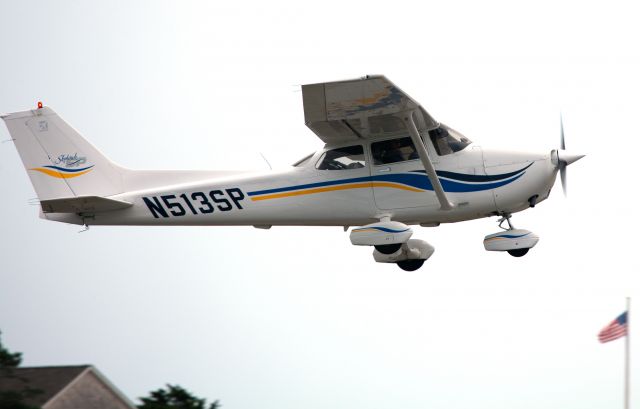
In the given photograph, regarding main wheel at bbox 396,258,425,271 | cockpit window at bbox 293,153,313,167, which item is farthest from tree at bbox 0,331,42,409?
main wheel at bbox 396,258,425,271

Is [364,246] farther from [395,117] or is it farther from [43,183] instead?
[43,183]

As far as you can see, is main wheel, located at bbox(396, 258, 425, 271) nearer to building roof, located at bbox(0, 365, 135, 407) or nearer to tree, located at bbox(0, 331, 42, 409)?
building roof, located at bbox(0, 365, 135, 407)

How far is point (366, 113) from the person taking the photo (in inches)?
598

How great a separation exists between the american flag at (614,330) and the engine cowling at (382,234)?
3.14m

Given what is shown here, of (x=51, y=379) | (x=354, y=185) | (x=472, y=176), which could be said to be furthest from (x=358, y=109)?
(x=51, y=379)

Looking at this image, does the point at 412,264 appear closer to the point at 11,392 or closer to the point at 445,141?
the point at 445,141

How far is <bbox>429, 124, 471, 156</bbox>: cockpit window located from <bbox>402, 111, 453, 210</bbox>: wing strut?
0.33 meters

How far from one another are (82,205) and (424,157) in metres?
4.80

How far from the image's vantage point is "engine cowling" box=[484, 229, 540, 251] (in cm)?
1586

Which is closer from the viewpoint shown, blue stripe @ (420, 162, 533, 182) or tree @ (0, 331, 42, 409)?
tree @ (0, 331, 42, 409)

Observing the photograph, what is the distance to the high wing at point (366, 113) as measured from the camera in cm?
1444

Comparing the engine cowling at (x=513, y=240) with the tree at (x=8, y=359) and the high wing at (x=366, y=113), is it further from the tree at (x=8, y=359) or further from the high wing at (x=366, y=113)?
the tree at (x=8, y=359)

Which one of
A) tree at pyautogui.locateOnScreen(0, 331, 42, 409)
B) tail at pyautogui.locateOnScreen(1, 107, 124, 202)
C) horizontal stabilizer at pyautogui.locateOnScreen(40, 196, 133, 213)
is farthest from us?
tail at pyautogui.locateOnScreen(1, 107, 124, 202)

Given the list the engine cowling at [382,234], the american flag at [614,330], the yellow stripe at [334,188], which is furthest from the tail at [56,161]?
the american flag at [614,330]
